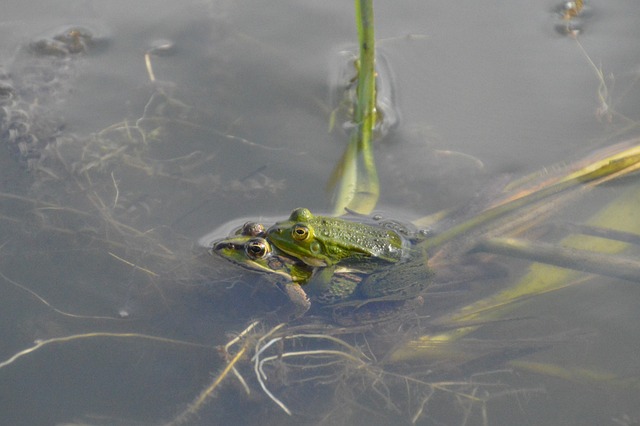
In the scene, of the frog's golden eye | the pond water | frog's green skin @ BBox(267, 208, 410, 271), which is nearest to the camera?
the pond water

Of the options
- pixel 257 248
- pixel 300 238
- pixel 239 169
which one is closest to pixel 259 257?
pixel 257 248

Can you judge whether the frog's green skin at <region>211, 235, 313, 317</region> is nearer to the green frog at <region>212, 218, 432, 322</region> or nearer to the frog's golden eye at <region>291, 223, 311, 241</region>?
the green frog at <region>212, 218, 432, 322</region>

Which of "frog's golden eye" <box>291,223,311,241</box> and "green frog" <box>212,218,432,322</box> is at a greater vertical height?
"frog's golden eye" <box>291,223,311,241</box>

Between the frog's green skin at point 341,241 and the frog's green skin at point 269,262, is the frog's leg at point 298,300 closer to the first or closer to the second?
the frog's green skin at point 269,262

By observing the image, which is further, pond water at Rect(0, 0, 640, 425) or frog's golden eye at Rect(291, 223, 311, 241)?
frog's golden eye at Rect(291, 223, 311, 241)

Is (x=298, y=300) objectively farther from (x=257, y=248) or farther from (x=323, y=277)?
(x=257, y=248)

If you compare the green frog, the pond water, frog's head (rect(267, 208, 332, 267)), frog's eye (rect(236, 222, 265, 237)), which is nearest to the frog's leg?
the green frog

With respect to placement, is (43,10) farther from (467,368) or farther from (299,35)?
(467,368)

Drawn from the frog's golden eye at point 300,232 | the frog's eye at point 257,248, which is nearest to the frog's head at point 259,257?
the frog's eye at point 257,248
